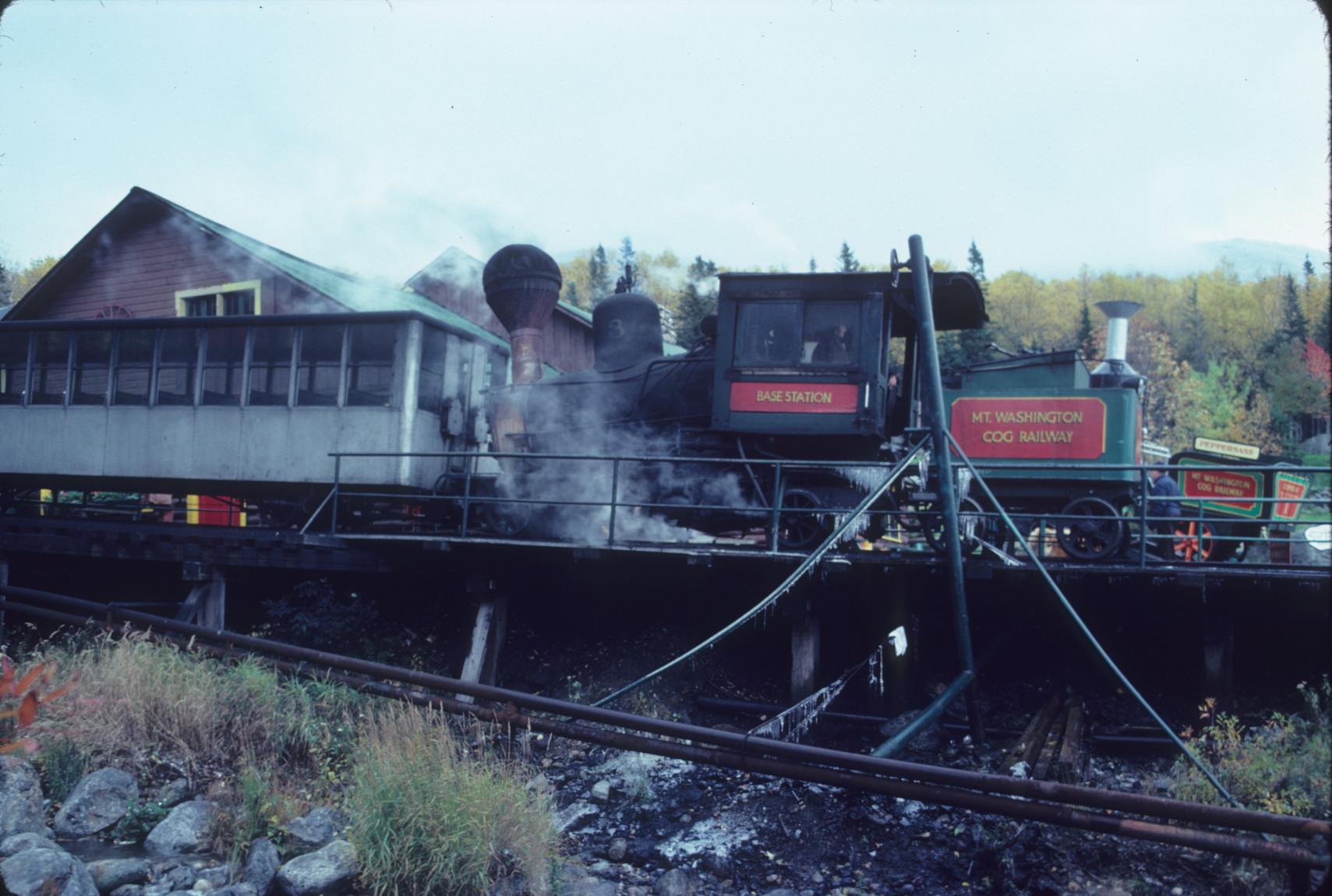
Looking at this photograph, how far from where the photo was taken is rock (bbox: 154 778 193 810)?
21.1 ft

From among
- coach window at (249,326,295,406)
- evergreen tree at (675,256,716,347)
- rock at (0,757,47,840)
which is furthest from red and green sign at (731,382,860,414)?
evergreen tree at (675,256,716,347)

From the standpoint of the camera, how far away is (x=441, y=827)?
17.2 ft

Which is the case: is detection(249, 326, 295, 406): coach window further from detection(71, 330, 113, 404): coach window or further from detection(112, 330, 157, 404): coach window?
detection(71, 330, 113, 404): coach window

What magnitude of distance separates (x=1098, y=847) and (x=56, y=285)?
66.8 ft

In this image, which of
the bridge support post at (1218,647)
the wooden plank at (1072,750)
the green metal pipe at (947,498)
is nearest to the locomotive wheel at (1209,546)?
the bridge support post at (1218,647)

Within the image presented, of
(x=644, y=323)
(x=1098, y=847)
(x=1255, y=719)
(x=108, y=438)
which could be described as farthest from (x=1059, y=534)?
(x=108, y=438)

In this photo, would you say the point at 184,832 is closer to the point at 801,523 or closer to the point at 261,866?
the point at 261,866

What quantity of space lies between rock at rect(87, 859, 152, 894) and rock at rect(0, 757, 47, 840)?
1.98ft

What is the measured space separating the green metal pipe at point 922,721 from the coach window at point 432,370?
7191mm

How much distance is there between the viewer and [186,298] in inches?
671

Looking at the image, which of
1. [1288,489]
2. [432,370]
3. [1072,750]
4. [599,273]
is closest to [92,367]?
[432,370]

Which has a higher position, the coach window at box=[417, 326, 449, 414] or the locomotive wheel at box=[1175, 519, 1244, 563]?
the coach window at box=[417, 326, 449, 414]

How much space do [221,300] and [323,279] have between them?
199 centimetres

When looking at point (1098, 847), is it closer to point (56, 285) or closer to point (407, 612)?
point (407, 612)
